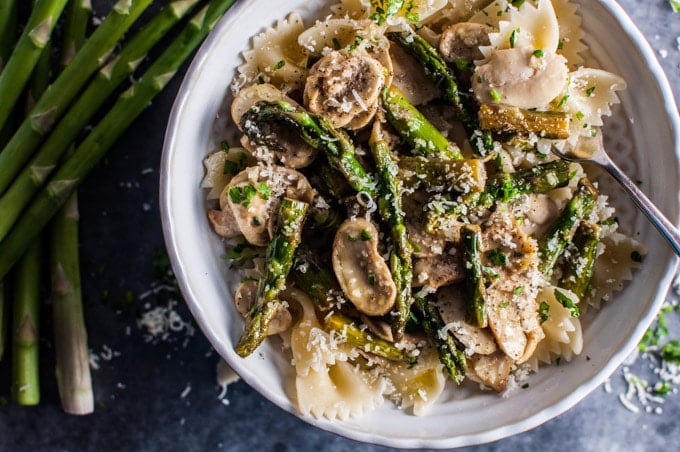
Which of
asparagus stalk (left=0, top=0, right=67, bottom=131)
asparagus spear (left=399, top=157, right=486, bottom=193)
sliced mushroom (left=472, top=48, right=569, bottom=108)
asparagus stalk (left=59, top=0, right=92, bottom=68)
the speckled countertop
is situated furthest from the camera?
the speckled countertop

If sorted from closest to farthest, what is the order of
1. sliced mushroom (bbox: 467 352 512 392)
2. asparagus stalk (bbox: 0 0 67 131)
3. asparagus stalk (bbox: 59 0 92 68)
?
sliced mushroom (bbox: 467 352 512 392) → asparagus stalk (bbox: 0 0 67 131) → asparagus stalk (bbox: 59 0 92 68)

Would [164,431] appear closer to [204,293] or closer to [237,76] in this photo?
[204,293]

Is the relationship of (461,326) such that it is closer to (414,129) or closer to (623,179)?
(414,129)

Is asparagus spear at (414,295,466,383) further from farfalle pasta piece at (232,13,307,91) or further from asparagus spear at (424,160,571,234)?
farfalle pasta piece at (232,13,307,91)

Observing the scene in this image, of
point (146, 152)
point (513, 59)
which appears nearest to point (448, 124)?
point (513, 59)

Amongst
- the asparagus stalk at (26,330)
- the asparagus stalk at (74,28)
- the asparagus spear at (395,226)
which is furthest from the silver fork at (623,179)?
the asparagus stalk at (26,330)

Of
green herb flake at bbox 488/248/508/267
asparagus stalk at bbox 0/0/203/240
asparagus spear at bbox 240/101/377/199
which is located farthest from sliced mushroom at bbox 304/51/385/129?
asparagus stalk at bbox 0/0/203/240

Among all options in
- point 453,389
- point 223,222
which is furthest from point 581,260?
point 223,222
